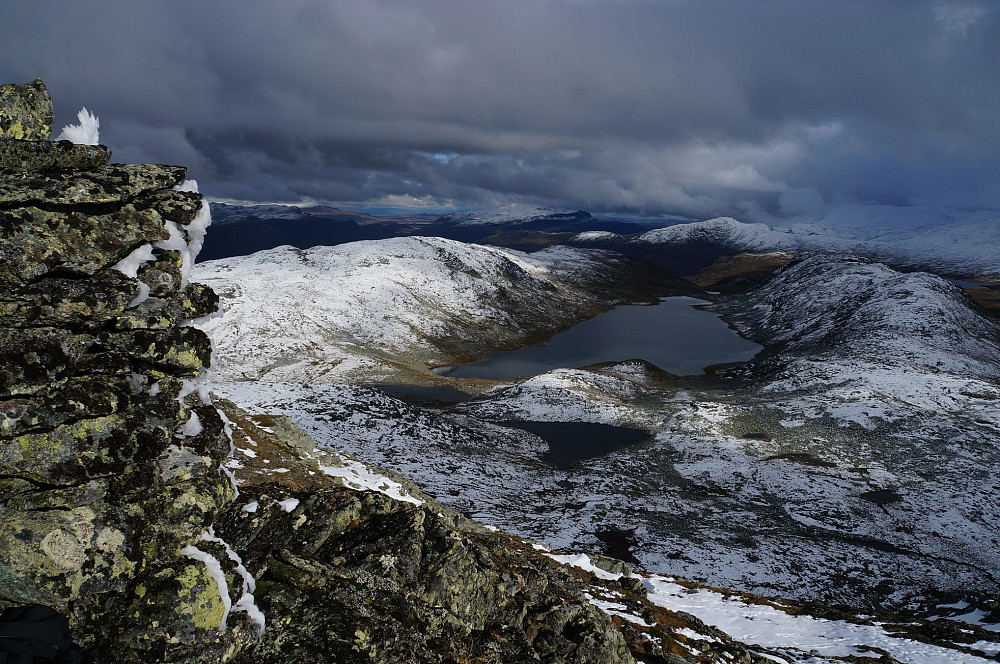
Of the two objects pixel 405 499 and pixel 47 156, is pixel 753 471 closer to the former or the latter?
pixel 405 499

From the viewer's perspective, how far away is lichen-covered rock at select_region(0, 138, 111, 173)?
32.9 ft

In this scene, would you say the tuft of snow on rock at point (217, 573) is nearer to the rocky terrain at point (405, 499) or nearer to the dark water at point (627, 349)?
the rocky terrain at point (405, 499)

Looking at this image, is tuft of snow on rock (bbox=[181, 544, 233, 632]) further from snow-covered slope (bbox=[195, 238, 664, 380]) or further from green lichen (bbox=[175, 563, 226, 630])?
snow-covered slope (bbox=[195, 238, 664, 380])

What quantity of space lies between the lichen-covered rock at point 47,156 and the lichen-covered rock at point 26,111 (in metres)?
0.43

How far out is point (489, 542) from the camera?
23359mm

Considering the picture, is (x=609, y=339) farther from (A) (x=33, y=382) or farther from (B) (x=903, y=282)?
(A) (x=33, y=382)

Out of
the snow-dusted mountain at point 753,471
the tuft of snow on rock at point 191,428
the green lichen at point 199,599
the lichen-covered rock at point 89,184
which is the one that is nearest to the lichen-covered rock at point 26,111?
the lichen-covered rock at point 89,184

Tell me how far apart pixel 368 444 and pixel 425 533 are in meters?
37.7

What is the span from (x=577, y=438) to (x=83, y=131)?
63.4m

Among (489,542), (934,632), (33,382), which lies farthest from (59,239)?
(934,632)

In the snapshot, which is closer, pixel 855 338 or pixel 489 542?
pixel 489 542

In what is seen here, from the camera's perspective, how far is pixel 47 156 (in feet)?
33.9

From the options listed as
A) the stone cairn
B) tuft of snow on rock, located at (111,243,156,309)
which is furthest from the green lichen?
tuft of snow on rock, located at (111,243,156,309)

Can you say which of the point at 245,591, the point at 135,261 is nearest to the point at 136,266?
the point at 135,261
